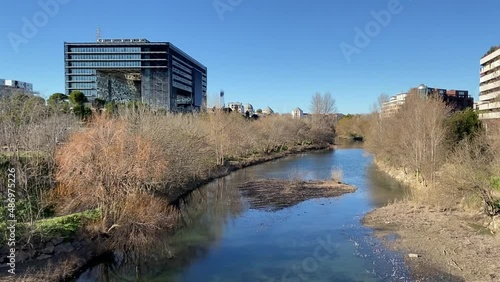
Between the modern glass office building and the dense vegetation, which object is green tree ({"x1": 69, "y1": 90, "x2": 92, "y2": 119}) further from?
the modern glass office building

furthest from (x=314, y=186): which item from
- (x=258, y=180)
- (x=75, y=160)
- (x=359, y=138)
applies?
(x=359, y=138)

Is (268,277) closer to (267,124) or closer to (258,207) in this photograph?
(258,207)

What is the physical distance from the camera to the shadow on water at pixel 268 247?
15.8m

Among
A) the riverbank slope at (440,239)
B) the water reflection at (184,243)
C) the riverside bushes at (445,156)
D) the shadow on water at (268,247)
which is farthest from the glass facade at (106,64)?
the riverbank slope at (440,239)

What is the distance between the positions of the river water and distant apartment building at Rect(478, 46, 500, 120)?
160 ft

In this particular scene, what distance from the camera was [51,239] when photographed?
1597 centimetres

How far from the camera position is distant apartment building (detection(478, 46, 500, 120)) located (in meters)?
68.6

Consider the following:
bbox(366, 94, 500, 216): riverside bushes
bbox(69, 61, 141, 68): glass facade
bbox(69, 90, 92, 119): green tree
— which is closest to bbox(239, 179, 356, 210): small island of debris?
bbox(366, 94, 500, 216): riverside bushes

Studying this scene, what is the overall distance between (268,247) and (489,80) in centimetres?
7454

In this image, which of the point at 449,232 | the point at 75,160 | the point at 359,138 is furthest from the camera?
the point at 359,138

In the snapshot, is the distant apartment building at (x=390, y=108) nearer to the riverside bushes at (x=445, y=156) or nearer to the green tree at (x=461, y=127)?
the riverside bushes at (x=445, y=156)

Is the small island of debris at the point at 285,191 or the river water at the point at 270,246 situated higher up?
the small island of debris at the point at 285,191

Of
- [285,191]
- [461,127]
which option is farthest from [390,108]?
[285,191]

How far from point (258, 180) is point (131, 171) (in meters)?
23.4
